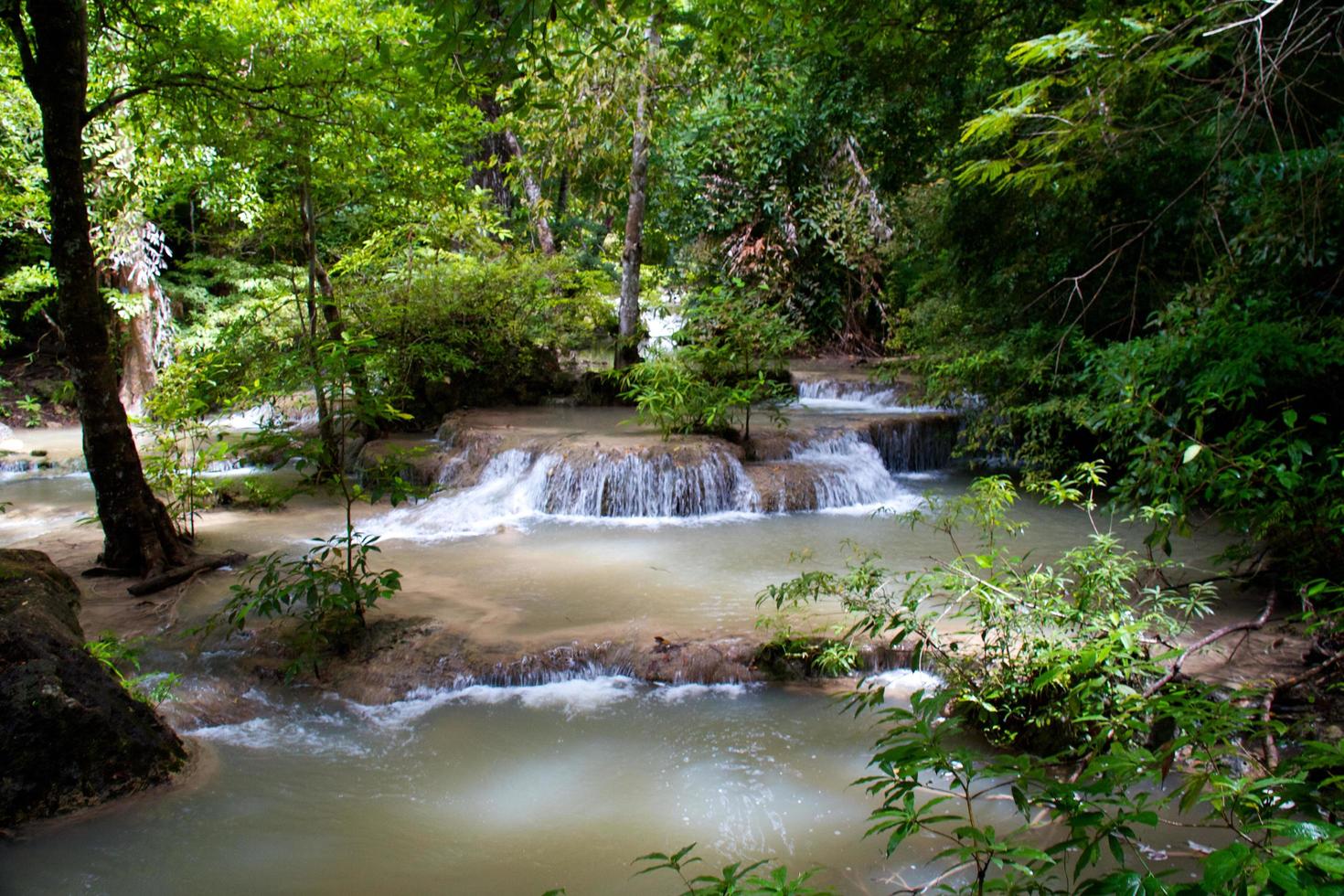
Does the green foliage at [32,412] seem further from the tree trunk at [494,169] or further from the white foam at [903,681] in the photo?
the white foam at [903,681]

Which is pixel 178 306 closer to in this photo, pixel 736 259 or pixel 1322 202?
pixel 736 259

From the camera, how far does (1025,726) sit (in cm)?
426

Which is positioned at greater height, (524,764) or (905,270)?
(905,270)

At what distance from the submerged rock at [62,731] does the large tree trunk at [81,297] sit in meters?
2.30

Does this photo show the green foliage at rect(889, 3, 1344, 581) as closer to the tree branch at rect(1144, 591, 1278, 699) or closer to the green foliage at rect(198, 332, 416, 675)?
the tree branch at rect(1144, 591, 1278, 699)

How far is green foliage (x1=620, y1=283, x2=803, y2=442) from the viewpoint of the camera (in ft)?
32.9

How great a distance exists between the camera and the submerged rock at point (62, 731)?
11.5ft

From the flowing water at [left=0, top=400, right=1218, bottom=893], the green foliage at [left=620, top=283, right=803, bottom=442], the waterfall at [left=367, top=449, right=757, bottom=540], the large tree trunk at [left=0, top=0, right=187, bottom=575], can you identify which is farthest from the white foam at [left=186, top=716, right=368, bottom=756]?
the green foliage at [left=620, top=283, right=803, bottom=442]

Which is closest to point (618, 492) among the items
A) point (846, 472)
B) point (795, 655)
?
point (846, 472)

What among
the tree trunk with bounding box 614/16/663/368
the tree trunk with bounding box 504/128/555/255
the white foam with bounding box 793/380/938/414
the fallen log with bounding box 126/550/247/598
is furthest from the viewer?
the tree trunk with bounding box 504/128/555/255

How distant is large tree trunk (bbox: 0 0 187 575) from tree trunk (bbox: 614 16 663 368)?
7.70 m

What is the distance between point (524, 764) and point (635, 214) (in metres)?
10.2

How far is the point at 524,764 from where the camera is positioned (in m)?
4.25

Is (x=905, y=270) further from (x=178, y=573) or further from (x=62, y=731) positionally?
(x=62, y=731)
